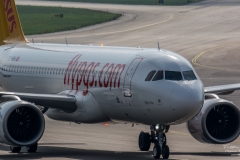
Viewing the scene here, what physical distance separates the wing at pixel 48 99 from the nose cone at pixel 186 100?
683cm

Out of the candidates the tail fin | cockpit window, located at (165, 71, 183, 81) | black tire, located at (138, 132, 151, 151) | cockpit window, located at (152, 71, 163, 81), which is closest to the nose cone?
cockpit window, located at (165, 71, 183, 81)

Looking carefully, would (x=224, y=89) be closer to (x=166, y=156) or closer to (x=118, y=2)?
(x=166, y=156)

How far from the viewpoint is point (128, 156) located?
Answer: 33.2m

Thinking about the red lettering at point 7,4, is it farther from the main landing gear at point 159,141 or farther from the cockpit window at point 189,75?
the cockpit window at point 189,75

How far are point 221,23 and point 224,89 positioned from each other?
279ft

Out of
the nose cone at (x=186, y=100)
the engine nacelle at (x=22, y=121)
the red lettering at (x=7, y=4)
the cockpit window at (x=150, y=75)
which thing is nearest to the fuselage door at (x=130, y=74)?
the cockpit window at (x=150, y=75)

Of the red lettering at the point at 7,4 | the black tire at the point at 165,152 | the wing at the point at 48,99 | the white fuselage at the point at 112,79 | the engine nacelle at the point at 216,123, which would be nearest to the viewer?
the white fuselage at the point at 112,79

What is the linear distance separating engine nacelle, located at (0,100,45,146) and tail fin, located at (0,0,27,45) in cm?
1416

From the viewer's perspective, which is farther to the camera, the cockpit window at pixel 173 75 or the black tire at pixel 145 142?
the black tire at pixel 145 142

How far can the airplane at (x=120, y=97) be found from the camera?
3084cm

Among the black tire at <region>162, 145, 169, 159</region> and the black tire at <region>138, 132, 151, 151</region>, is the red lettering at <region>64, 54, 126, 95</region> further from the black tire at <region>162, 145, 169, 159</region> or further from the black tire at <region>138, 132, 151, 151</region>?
the black tire at <region>162, 145, 169, 159</region>

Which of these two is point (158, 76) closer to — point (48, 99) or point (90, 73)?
point (90, 73)

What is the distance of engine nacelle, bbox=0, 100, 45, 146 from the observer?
32.2m

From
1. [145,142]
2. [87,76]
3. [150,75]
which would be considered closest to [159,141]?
[150,75]
